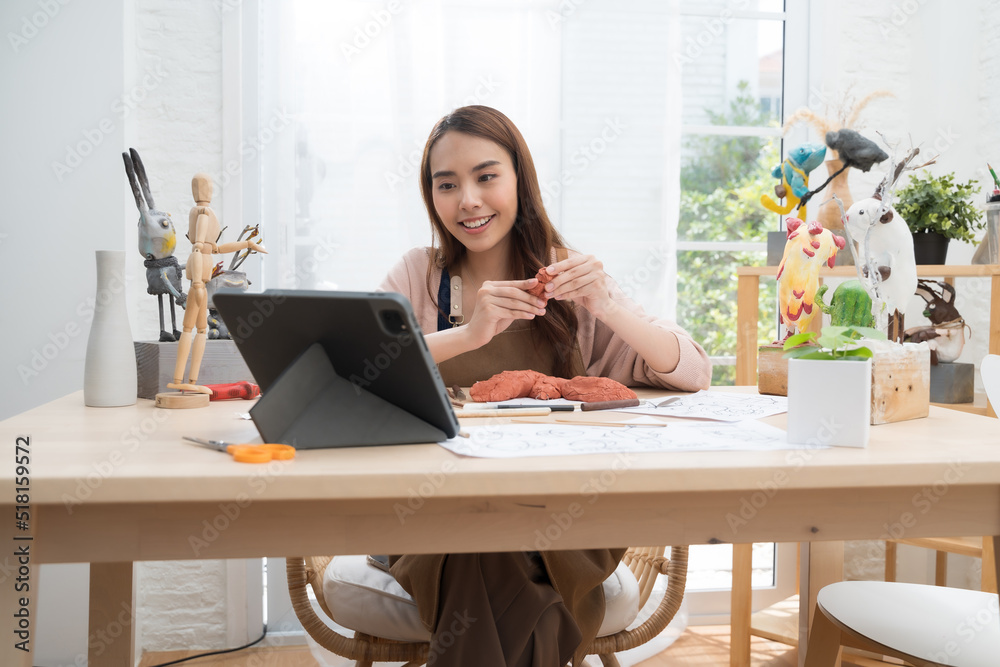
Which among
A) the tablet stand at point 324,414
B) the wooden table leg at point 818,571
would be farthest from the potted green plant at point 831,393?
the wooden table leg at point 818,571

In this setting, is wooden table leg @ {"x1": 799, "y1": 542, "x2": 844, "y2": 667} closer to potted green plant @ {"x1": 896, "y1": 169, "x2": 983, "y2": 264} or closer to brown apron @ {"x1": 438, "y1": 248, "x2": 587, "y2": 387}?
brown apron @ {"x1": 438, "y1": 248, "x2": 587, "y2": 387}

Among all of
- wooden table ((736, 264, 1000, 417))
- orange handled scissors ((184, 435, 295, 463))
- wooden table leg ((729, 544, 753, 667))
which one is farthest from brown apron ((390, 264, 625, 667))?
wooden table ((736, 264, 1000, 417))

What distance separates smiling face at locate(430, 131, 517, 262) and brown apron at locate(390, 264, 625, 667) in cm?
82

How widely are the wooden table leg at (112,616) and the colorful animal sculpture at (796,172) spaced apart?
66.6 inches

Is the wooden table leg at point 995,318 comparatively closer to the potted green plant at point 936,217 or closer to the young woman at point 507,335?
the potted green plant at point 936,217

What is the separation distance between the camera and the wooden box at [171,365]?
1214mm

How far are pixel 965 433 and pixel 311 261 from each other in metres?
1.90

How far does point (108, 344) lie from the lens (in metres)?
1.14

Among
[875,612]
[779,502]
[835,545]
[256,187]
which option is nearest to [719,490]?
[779,502]

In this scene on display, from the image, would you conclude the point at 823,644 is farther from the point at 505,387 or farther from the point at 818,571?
the point at 505,387

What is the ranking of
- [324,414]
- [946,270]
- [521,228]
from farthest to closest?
[946,270]
[521,228]
[324,414]

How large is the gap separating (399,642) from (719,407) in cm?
Result: 74

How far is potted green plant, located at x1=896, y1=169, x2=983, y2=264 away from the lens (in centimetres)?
207

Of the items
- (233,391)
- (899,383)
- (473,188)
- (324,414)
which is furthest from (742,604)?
(324,414)
